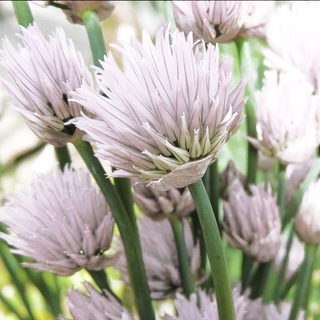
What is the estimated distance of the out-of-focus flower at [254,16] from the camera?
13.8 inches

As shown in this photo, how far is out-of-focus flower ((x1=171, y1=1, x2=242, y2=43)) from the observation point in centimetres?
32

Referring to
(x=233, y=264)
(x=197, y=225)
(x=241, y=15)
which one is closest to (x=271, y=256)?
(x=197, y=225)

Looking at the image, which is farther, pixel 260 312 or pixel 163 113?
pixel 260 312

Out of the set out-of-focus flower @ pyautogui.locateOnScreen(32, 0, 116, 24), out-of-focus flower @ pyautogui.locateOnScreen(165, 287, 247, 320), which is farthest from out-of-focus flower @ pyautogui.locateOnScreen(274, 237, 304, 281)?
out-of-focus flower @ pyautogui.locateOnScreen(32, 0, 116, 24)

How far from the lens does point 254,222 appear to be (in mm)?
352

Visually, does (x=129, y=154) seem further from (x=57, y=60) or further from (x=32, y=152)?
(x=32, y=152)

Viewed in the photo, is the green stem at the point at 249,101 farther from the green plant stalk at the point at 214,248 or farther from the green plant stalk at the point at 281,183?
the green plant stalk at the point at 214,248

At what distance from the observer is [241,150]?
571 millimetres

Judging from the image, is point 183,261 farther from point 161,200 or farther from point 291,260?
point 291,260

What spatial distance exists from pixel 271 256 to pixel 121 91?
0.22 m

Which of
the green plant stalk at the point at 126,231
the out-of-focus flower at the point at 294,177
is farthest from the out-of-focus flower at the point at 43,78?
the out-of-focus flower at the point at 294,177

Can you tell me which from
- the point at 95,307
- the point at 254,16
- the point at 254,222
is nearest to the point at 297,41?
the point at 254,16

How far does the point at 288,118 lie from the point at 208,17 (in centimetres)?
9

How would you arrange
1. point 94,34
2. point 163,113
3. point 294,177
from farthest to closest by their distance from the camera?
point 294,177 → point 94,34 → point 163,113
